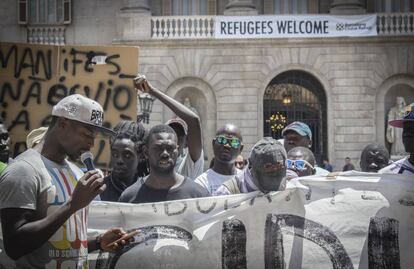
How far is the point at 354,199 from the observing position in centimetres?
471

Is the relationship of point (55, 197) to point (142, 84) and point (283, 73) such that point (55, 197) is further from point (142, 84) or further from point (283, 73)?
point (283, 73)

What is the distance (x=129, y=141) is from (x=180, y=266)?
5.15 feet

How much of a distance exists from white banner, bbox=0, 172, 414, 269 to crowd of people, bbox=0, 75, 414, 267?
17cm

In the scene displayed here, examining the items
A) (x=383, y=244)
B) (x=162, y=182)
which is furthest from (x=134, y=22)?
(x=383, y=244)

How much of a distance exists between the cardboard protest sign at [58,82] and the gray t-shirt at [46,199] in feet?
13.5

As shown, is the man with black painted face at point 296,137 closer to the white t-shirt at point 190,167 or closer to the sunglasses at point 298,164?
the sunglasses at point 298,164

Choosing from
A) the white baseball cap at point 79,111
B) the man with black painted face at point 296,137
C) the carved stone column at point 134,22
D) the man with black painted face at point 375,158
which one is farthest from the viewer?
the carved stone column at point 134,22

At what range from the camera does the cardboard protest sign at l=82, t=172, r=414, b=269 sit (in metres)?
4.50

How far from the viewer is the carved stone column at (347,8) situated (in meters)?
23.7

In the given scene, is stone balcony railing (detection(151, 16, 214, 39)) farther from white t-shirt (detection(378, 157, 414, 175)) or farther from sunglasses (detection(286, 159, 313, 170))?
white t-shirt (detection(378, 157, 414, 175))

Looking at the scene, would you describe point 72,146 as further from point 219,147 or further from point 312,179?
point 219,147

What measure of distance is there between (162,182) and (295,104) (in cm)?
1964

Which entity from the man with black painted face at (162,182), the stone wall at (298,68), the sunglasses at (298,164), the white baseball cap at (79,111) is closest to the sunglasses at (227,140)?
the sunglasses at (298,164)

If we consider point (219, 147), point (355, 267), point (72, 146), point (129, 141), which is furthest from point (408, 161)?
point (72, 146)
